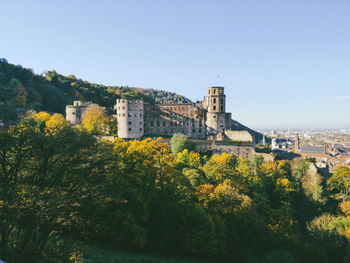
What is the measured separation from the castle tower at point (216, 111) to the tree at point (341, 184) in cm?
2598

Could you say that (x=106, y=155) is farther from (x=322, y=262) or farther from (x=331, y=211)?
(x=331, y=211)

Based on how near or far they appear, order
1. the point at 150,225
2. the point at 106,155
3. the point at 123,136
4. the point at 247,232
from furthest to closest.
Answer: the point at 123,136 → the point at 247,232 → the point at 150,225 → the point at 106,155

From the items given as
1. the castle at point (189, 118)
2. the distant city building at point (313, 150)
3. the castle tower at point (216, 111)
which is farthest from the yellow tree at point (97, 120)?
the distant city building at point (313, 150)

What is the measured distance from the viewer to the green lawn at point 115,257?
1694cm

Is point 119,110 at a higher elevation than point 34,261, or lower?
higher

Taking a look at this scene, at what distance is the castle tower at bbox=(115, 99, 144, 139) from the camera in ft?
186

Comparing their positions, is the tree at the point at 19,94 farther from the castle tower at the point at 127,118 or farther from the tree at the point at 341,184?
the tree at the point at 341,184

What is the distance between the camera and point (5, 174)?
1309 centimetres

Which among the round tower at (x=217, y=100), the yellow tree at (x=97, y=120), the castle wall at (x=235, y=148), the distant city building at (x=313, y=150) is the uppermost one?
the round tower at (x=217, y=100)

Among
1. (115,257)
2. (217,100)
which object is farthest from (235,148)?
(115,257)

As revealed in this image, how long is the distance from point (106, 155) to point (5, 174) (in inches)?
219

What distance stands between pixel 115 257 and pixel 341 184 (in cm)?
4975

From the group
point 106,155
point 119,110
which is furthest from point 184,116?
point 106,155

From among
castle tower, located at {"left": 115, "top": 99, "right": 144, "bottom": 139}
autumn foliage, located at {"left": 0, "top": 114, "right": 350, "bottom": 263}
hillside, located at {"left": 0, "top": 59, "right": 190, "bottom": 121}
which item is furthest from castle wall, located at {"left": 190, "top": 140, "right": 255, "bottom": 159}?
hillside, located at {"left": 0, "top": 59, "right": 190, "bottom": 121}
